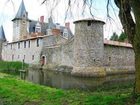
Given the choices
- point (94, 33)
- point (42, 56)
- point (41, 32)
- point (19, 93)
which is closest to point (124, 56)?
point (94, 33)

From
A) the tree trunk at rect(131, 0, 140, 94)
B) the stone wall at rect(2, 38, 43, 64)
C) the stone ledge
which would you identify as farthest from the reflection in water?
the stone wall at rect(2, 38, 43, 64)

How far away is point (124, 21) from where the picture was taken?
7.20 m

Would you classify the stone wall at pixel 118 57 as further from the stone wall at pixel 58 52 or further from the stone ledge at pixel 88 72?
the stone wall at pixel 58 52

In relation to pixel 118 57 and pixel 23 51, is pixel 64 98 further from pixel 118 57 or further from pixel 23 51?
pixel 23 51

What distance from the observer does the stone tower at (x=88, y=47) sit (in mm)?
30594

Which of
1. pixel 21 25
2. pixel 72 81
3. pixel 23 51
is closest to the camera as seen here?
pixel 72 81

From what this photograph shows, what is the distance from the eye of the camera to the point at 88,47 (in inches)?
1220

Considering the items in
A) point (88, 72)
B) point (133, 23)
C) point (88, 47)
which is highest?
point (88, 47)

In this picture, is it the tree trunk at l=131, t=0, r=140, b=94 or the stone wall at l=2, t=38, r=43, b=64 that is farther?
the stone wall at l=2, t=38, r=43, b=64

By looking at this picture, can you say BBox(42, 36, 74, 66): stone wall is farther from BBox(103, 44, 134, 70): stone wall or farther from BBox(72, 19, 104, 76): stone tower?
BBox(103, 44, 134, 70): stone wall

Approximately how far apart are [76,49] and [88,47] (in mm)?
1317

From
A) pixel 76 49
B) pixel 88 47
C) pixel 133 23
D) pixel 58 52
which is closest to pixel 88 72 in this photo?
pixel 88 47

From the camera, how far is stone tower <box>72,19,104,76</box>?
30.6m

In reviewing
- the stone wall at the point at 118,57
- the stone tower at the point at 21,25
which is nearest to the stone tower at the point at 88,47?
the stone wall at the point at 118,57
